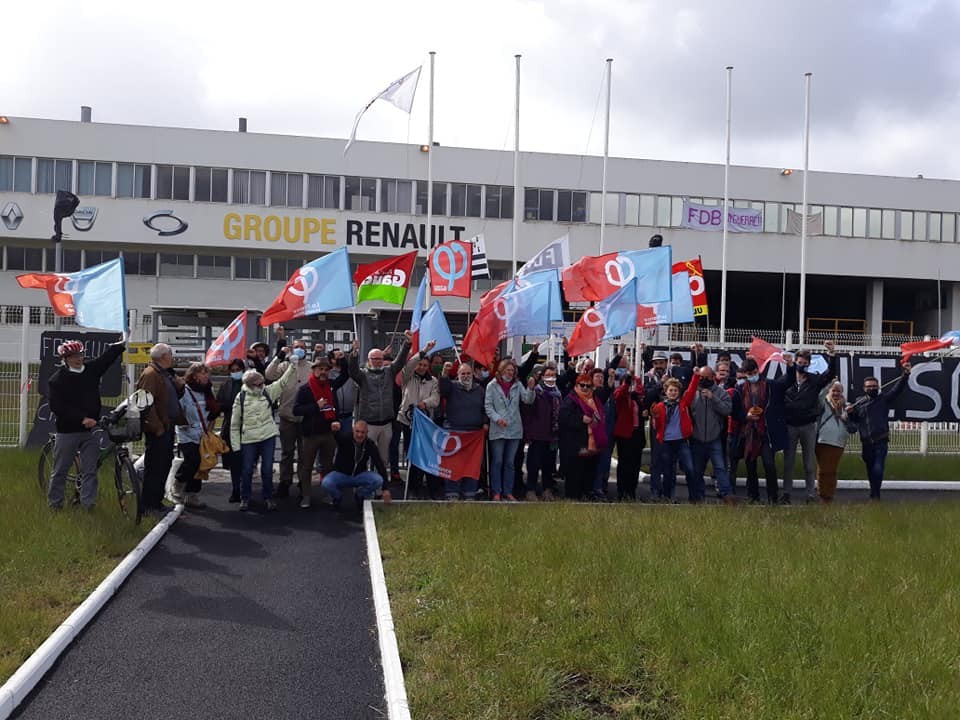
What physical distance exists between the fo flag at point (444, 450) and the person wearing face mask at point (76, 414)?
12.3 ft

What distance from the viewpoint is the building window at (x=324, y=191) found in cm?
4397

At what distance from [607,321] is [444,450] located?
9.96 feet

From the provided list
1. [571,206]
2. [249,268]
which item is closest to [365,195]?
[249,268]

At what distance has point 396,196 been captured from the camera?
44.2 meters

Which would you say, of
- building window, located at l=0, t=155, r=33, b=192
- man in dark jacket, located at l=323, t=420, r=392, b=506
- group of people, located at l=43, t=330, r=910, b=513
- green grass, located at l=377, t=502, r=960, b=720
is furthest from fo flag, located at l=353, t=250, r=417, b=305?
building window, located at l=0, t=155, r=33, b=192

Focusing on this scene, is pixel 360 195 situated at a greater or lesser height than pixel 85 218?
greater

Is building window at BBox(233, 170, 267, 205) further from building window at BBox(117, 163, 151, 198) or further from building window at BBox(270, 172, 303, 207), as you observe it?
building window at BBox(117, 163, 151, 198)

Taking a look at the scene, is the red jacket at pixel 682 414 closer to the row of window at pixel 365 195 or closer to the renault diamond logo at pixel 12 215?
the row of window at pixel 365 195

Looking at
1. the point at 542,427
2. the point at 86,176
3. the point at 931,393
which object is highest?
the point at 86,176

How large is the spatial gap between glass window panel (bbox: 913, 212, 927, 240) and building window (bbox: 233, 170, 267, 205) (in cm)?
3394

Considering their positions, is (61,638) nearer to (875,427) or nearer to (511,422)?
(511,422)

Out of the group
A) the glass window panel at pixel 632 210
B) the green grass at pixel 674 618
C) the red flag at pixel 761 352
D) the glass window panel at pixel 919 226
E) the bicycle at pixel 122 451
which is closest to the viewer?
the green grass at pixel 674 618

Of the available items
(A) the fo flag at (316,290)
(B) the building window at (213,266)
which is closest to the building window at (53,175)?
(B) the building window at (213,266)

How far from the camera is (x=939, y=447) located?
17094 mm
